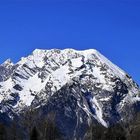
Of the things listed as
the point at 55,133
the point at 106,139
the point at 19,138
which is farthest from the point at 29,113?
the point at 106,139

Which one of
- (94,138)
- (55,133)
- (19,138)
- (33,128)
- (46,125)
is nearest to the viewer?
(33,128)

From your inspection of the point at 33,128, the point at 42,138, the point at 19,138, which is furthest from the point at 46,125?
the point at 19,138

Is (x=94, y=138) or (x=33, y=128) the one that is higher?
(x=94, y=138)

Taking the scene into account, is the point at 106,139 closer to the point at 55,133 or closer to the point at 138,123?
the point at 138,123

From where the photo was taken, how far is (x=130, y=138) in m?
180

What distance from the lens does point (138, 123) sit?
19050 centimetres

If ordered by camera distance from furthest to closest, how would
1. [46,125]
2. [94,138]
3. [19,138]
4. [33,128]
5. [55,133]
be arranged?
1. [94,138]
2. [19,138]
3. [55,133]
4. [46,125]
5. [33,128]

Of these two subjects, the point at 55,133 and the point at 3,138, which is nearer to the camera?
the point at 3,138

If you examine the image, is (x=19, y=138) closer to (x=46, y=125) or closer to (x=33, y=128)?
(x=46, y=125)

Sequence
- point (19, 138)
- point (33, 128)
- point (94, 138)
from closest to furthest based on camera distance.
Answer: point (33, 128) < point (19, 138) < point (94, 138)

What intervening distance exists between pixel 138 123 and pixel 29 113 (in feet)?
166

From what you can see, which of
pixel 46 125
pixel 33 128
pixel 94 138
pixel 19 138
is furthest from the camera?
pixel 94 138

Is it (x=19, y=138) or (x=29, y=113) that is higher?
(x=19, y=138)

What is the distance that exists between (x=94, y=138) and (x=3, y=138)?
4563cm
